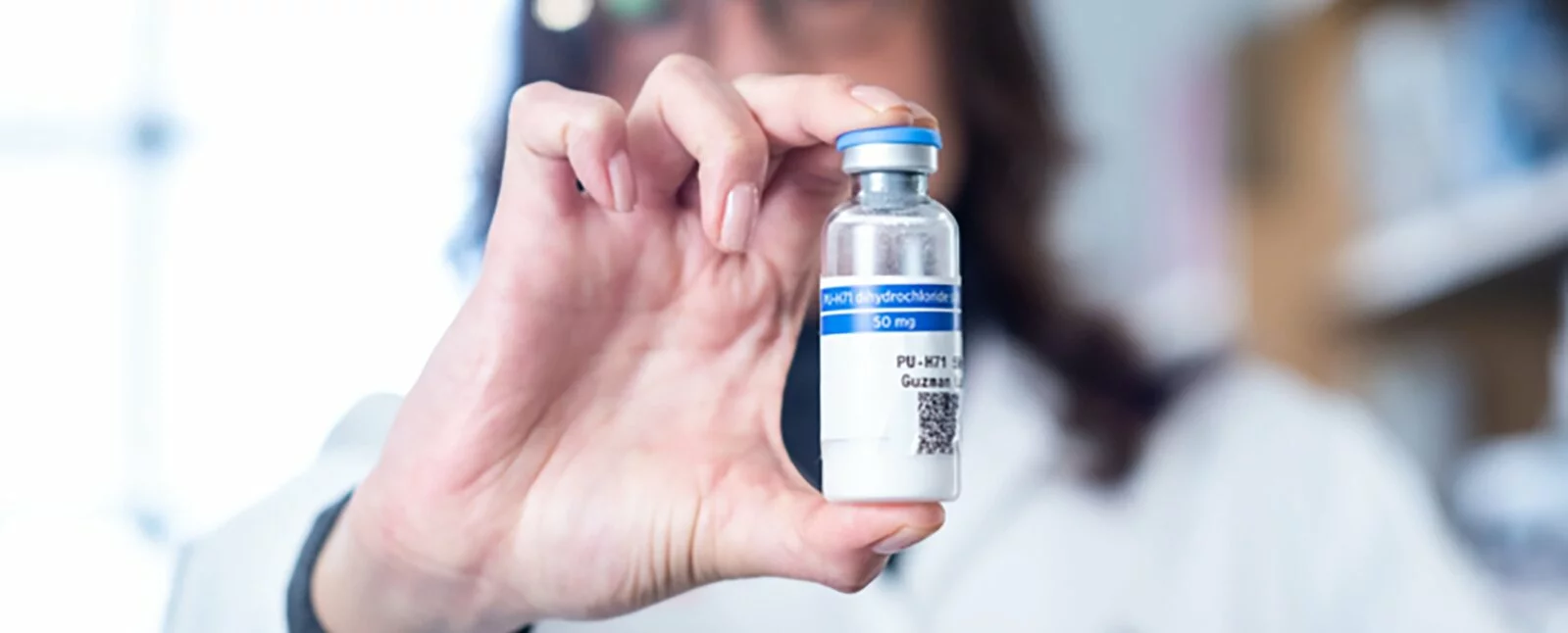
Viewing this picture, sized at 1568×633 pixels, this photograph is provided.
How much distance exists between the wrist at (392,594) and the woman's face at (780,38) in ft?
1.83

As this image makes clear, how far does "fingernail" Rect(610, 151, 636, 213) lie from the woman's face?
518 millimetres

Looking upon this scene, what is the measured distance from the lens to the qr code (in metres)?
0.82

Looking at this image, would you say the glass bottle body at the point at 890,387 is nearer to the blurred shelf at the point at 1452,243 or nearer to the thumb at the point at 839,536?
the thumb at the point at 839,536

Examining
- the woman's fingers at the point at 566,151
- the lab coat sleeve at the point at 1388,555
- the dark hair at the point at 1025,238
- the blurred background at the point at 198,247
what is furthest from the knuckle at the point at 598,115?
the lab coat sleeve at the point at 1388,555

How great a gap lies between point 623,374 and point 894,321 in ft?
0.79

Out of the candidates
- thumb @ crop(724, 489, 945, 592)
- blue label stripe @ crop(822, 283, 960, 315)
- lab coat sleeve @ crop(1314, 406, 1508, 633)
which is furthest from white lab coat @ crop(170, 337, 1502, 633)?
blue label stripe @ crop(822, 283, 960, 315)

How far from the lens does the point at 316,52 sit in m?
1.28

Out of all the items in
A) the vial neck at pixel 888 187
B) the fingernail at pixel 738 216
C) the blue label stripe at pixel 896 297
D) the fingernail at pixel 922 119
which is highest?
the fingernail at pixel 922 119

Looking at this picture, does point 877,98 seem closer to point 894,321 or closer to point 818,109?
point 818,109

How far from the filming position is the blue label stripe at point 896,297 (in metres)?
0.81

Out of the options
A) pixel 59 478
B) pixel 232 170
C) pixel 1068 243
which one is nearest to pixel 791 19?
pixel 1068 243

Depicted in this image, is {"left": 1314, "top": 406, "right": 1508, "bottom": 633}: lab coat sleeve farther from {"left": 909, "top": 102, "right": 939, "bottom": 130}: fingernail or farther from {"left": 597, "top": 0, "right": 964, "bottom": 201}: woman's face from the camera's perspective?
{"left": 909, "top": 102, "right": 939, "bottom": 130}: fingernail

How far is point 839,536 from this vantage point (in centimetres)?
82

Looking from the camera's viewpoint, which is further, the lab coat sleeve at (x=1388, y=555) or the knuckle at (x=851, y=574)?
the lab coat sleeve at (x=1388, y=555)
